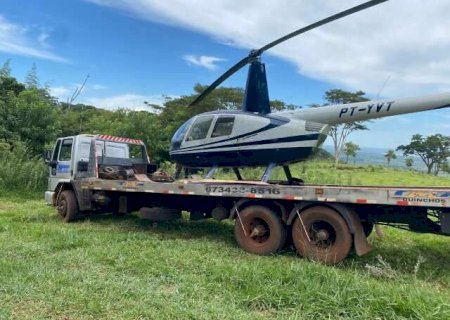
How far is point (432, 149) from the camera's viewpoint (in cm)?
4769

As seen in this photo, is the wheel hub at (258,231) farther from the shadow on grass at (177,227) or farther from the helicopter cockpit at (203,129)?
the helicopter cockpit at (203,129)

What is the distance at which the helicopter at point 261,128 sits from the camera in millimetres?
7590

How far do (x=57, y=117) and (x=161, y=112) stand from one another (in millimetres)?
13984

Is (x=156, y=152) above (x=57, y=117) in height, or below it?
below

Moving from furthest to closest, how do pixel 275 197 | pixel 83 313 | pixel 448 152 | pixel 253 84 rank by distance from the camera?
pixel 448 152
pixel 253 84
pixel 275 197
pixel 83 313

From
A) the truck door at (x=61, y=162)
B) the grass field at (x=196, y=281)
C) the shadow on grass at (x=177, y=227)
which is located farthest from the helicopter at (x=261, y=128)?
the truck door at (x=61, y=162)

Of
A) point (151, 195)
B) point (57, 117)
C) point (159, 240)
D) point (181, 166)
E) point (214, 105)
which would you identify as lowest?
point (159, 240)

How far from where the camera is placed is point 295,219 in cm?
652

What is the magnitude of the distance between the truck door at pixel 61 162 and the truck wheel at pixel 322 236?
587cm

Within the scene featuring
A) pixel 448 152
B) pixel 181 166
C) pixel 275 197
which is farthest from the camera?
pixel 448 152

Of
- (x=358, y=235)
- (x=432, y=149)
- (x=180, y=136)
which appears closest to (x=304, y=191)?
(x=358, y=235)

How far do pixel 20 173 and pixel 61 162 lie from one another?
560cm

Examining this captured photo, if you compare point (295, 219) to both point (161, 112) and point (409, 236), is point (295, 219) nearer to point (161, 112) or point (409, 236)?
point (409, 236)

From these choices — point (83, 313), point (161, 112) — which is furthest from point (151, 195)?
point (161, 112)
